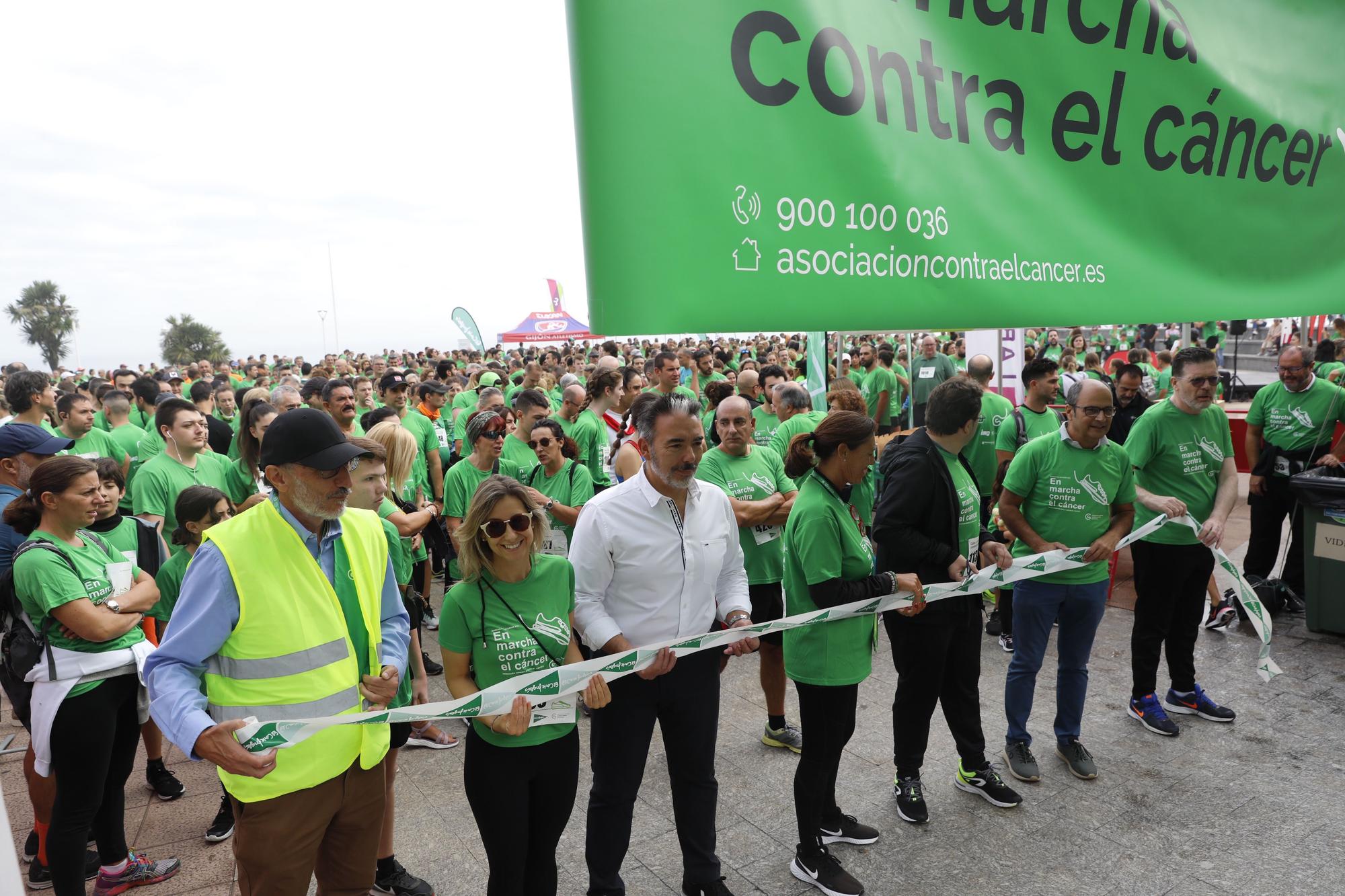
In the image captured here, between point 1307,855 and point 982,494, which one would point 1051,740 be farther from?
point 982,494

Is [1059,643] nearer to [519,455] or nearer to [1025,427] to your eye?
[1025,427]

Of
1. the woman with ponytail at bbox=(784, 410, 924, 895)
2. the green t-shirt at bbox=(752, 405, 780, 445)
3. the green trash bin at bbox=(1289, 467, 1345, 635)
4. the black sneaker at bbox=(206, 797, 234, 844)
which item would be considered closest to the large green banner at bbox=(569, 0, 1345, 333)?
the woman with ponytail at bbox=(784, 410, 924, 895)

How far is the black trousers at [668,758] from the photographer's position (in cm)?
329

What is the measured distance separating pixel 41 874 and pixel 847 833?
371 centimetres

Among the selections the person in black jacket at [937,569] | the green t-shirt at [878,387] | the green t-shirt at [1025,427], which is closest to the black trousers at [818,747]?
the person in black jacket at [937,569]

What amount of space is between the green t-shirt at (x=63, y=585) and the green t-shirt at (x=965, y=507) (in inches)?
145

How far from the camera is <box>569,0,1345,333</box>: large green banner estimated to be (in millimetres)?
1394

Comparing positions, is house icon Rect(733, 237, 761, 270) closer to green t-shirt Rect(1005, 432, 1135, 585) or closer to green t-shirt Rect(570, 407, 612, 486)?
green t-shirt Rect(1005, 432, 1135, 585)

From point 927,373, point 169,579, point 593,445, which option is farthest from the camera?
point 927,373

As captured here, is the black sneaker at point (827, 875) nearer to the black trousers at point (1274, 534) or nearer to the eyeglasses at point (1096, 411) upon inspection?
the eyeglasses at point (1096, 411)

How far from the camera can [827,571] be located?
3598mm

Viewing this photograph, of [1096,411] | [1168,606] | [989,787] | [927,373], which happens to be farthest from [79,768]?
[927,373]

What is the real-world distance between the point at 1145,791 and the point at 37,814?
17.2ft

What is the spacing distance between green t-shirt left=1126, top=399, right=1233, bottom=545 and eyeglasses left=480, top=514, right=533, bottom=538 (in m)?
3.83
